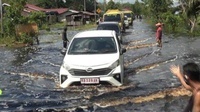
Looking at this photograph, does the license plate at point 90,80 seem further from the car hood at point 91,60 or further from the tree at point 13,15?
the tree at point 13,15

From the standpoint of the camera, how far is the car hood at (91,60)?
10531 millimetres

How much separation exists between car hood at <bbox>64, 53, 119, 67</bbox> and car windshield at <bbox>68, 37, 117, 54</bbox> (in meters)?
0.43

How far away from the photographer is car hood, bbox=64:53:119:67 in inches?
415

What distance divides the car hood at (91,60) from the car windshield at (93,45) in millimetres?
427

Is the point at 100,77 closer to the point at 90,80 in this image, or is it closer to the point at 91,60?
the point at 90,80

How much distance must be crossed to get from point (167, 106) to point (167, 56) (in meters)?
9.97

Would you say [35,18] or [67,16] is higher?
[35,18]

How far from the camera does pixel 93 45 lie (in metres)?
11.9

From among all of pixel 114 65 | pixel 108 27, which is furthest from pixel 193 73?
pixel 108 27

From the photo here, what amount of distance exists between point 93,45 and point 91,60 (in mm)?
1242

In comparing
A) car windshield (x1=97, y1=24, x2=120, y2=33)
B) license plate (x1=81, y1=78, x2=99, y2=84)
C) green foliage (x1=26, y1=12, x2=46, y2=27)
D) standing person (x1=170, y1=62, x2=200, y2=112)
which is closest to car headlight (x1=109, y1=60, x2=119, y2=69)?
license plate (x1=81, y1=78, x2=99, y2=84)

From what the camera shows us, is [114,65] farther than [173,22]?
No

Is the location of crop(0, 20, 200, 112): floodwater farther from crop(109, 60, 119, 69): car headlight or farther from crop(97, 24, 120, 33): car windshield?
crop(97, 24, 120, 33): car windshield

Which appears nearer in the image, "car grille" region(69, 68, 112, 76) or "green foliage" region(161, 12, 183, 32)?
"car grille" region(69, 68, 112, 76)
